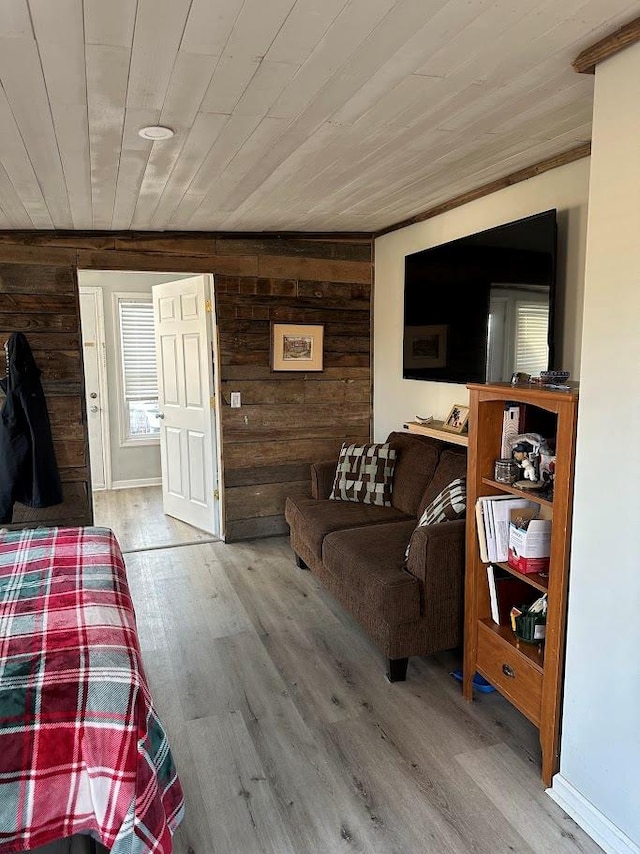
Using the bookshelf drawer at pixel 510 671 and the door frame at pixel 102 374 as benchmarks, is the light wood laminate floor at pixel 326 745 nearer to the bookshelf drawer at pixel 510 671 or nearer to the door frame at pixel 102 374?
the bookshelf drawer at pixel 510 671

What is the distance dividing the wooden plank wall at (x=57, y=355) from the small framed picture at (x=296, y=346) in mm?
1382

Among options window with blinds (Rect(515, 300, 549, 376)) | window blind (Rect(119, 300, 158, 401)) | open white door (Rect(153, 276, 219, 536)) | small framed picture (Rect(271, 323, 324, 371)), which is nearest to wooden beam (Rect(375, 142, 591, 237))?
window with blinds (Rect(515, 300, 549, 376))

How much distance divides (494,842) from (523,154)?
265 cm

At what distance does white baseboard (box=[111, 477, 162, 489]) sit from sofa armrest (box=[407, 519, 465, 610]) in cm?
465

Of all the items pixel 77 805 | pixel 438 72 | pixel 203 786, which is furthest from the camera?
pixel 203 786

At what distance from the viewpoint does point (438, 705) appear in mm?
2596

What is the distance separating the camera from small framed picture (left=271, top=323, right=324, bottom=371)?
14.8ft

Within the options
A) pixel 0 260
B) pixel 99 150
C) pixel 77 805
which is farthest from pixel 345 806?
pixel 0 260

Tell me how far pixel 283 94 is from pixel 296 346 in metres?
2.67

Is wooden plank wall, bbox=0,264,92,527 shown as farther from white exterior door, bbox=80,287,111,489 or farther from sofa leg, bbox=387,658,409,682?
sofa leg, bbox=387,658,409,682

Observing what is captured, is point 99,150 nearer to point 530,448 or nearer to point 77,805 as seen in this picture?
point 530,448

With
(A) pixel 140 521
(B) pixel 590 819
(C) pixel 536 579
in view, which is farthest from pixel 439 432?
(A) pixel 140 521

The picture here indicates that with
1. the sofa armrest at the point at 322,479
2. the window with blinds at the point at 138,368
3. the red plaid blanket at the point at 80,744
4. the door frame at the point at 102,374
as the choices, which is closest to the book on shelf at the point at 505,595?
the red plaid blanket at the point at 80,744

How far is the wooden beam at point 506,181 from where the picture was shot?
2.61 m
